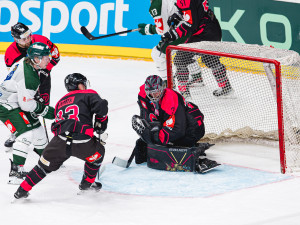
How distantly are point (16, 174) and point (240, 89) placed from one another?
218 centimetres

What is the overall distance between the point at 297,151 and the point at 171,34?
6.55ft

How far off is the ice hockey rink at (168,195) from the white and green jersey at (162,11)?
1.52 meters

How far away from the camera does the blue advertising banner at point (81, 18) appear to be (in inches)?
318

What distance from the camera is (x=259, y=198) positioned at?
4383mm

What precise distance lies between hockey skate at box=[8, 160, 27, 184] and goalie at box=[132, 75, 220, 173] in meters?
0.87

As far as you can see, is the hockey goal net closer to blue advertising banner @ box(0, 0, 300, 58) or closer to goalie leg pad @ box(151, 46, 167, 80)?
goalie leg pad @ box(151, 46, 167, 80)

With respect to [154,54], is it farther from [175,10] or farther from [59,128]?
[59,128]

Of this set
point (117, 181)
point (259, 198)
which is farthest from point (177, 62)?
point (259, 198)

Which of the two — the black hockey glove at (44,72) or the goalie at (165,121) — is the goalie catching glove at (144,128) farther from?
the black hockey glove at (44,72)

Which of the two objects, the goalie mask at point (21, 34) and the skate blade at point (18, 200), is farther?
the goalie mask at point (21, 34)

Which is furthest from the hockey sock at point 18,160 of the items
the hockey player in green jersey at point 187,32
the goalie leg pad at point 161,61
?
the goalie leg pad at point 161,61

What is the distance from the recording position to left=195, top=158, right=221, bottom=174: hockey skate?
489cm

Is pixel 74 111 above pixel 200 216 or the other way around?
above

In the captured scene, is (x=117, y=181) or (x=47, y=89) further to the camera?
(x=47, y=89)
